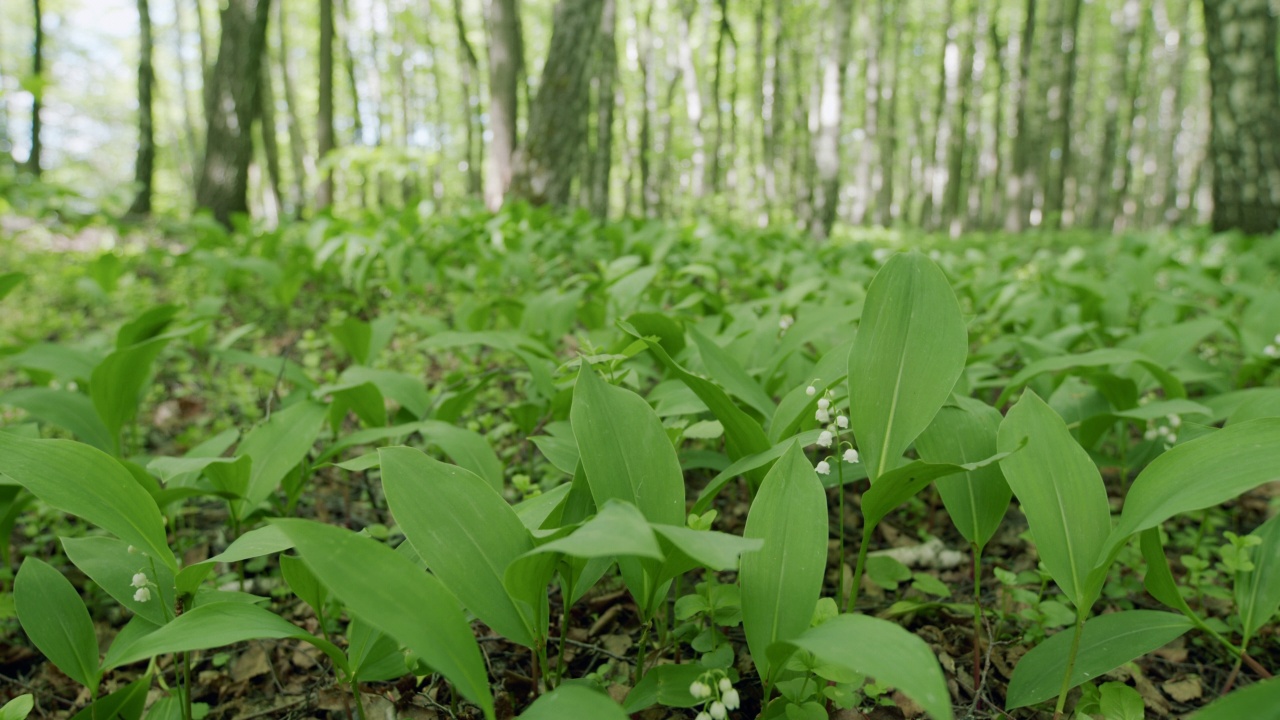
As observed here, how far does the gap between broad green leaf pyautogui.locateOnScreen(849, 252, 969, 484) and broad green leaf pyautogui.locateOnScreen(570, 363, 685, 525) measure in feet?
1.22

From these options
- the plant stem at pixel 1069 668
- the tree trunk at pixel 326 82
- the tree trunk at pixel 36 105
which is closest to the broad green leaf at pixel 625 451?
the plant stem at pixel 1069 668

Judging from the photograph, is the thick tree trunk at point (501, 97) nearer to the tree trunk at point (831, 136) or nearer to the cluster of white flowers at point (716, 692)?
the tree trunk at point (831, 136)

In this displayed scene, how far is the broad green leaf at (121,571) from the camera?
1411mm

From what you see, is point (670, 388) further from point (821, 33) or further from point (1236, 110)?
point (821, 33)

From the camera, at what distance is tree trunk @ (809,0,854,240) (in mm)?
9070

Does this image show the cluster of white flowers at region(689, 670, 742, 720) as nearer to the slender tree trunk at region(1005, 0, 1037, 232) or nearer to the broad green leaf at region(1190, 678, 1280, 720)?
the broad green leaf at region(1190, 678, 1280, 720)

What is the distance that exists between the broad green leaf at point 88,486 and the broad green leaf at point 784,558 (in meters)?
1.12

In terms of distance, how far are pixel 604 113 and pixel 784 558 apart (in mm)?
10917

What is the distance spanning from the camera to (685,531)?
0.99 metres

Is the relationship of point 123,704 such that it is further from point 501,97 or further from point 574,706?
point 501,97

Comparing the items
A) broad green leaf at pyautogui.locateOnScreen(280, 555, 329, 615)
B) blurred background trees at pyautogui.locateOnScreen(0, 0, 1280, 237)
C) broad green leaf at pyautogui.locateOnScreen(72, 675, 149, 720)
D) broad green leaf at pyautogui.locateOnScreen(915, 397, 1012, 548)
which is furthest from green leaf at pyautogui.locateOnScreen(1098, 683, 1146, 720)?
blurred background trees at pyautogui.locateOnScreen(0, 0, 1280, 237)

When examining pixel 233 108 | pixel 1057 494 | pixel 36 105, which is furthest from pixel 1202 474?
pixel 36 105

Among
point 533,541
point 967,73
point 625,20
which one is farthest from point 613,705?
point 625,20

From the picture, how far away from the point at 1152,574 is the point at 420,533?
4.36 feet
